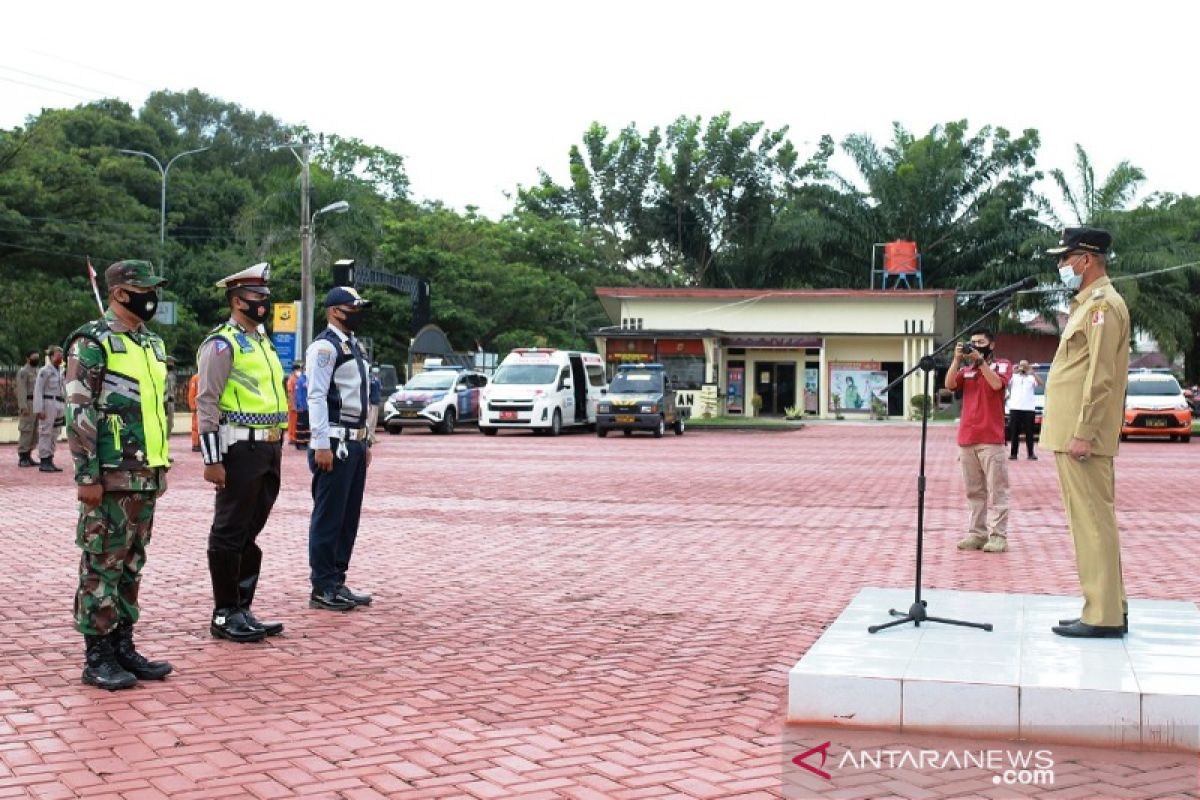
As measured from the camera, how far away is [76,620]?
5926 mm

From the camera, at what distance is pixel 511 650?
6707 mm

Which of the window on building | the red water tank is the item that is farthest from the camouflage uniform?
the red water tank

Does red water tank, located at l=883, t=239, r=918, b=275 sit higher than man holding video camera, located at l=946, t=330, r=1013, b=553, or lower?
higher

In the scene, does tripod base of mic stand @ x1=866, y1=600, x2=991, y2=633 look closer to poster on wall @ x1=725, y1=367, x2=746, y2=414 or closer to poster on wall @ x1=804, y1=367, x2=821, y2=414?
poster on wall @ x1=804, y1=367, x2=821, y2=414

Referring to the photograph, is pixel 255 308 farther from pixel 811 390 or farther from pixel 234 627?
pixel 811 390

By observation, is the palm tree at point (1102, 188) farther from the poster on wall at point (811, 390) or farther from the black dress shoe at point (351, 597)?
the black dress shoe at point (351, 597)

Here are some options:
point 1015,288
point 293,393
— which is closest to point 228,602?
point 1015,288

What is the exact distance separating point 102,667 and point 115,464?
2.95 ft

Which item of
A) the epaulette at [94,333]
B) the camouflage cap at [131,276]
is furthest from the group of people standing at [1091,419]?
the epaulette at [94,333]

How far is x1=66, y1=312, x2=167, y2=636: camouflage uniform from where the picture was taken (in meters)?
5.85

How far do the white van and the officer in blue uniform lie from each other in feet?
77.5

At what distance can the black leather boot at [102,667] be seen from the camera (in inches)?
230

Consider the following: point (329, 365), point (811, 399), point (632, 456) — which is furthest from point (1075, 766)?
point (811, 399)

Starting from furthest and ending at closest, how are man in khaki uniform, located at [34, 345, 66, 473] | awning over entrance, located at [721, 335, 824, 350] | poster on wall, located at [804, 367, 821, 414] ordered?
poster on wall, located at [804, 367, 821, 414]
awning over entrance, located at [721, 335, 824, 350]
man in khaki uniform, located at [34, 345, 66, 473]
